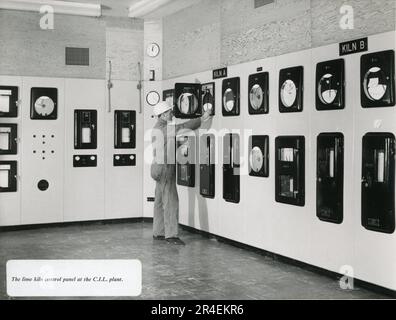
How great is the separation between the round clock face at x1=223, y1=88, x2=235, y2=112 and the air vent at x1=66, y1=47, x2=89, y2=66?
8.51 ft

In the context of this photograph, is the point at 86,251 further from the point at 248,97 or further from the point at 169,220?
the point at 248,97

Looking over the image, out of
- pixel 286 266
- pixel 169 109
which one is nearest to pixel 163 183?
pixel 169 109

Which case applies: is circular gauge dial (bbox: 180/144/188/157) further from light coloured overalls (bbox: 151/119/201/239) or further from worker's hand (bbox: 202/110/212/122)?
light coloured overalls (bbox: 151/119/201/239)

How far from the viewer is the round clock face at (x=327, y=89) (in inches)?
195

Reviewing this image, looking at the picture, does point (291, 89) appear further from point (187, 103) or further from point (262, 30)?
point (187, 103)

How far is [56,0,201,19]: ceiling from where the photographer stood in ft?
24.8

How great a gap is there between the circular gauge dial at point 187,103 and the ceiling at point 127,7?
1332 mm

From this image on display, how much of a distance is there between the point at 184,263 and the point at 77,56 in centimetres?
389

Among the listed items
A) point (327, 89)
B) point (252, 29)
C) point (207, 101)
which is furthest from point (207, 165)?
point (327, 89)

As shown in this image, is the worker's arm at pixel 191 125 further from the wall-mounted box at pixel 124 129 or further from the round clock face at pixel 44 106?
the round clock face at pixel 44 106

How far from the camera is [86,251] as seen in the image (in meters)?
6.39

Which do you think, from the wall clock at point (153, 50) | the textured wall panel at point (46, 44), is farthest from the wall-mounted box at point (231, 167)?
the textured wall panel at point (46, 44)

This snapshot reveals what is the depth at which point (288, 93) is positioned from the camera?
18.2 feet
